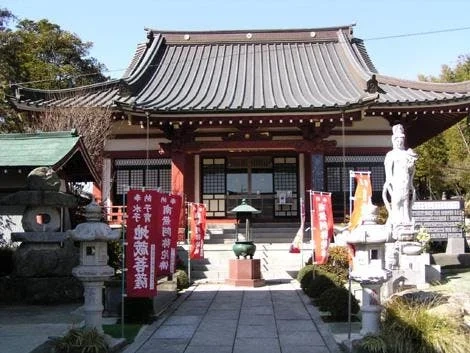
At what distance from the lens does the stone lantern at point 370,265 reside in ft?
22.1

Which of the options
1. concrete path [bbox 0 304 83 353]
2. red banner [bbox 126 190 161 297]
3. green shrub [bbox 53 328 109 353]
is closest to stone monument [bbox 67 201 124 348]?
green shrub [bbox 53 328 109 353]

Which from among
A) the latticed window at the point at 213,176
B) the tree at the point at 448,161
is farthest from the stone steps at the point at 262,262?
the tree at the point at 448,161

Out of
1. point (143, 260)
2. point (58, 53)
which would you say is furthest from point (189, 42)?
point (143, 260)

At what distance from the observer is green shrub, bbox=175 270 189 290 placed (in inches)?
504

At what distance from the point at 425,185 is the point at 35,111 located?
29653mm

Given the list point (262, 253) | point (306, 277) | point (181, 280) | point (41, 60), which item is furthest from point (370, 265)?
point (41, 60)

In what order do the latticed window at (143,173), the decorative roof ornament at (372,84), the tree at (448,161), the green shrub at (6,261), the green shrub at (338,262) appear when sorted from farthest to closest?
1. the tree at (448,161)
2. the latticed window at (143,173)
3. the decorative roof ornament at (372,84)
4. the green shrub at (338,262)
5. the green shrub at (6,261)

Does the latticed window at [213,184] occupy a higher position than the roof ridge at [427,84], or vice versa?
the roof ridge at [427,84]

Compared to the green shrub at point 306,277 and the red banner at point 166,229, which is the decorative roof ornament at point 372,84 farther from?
the red banner at point 166,229

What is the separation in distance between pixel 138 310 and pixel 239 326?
173 centimetres

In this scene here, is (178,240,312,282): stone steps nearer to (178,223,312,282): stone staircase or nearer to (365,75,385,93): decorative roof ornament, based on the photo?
(178,223,312,282): stone staircase

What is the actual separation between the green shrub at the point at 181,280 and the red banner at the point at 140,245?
13.6 feet

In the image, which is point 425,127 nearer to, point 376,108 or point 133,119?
point 376,108

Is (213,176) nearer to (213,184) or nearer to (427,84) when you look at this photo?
(213,184)
